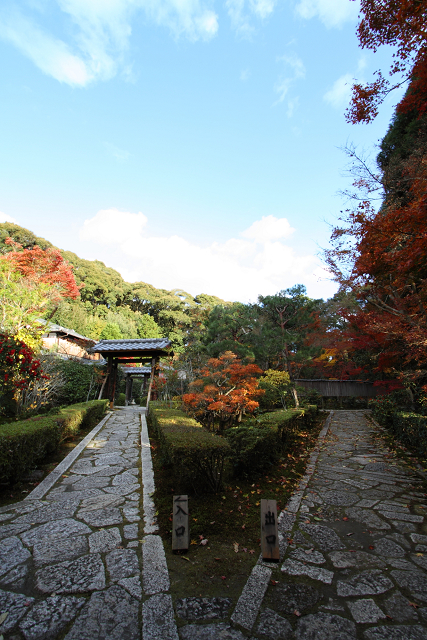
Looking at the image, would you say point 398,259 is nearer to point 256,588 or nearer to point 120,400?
point 256,588

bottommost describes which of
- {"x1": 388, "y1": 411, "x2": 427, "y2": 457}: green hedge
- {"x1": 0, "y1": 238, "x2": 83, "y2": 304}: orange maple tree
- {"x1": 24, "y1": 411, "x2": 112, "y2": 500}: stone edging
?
{"x1": 24, "y1": 411, "x2": 112, "y2": 500}: stone edging

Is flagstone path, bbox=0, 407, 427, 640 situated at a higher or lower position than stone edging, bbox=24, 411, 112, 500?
lower

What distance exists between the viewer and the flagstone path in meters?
1.98

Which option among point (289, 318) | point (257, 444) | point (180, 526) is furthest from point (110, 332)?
point (180, 526)

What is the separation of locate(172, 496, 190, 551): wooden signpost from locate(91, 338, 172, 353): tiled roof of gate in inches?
471

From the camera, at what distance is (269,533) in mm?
2758

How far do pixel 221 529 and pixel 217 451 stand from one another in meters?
0.88

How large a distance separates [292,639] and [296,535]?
1.44 meters

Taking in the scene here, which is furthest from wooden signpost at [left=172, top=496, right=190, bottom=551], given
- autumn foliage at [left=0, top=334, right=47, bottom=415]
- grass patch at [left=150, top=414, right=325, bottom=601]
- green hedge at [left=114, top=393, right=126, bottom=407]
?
green hedge at [left=114, top=393, right=126, bottom=407]

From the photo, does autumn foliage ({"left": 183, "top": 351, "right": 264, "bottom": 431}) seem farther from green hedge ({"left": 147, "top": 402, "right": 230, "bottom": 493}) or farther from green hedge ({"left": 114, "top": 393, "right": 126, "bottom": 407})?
green hedge ({"left": 114, "top": 393, "right": 126, "bottom": 407})

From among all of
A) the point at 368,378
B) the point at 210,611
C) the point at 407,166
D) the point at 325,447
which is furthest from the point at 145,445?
the point at 368,378

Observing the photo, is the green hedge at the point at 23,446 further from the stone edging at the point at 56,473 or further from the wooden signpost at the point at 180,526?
the wooden signpost at the point at 180,526

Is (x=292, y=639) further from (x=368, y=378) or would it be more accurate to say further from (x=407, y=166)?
(x=368, y=378)

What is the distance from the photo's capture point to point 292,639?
1.90 m
